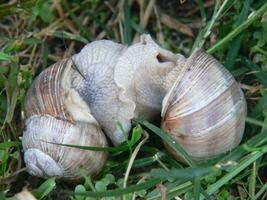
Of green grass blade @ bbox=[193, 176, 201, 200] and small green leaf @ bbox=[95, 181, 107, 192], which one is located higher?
green grass blade @ bbox=[193, 176, 201, 200]

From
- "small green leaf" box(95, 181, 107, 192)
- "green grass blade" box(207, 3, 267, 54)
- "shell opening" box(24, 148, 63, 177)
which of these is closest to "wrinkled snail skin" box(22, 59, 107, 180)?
"shell opening" box(24, 148, 63, 177)

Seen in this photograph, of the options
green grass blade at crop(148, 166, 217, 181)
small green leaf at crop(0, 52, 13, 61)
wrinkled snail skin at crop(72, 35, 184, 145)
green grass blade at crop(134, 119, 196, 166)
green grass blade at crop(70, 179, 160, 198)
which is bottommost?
green grass blade at crop(70, 179, 160, 198)

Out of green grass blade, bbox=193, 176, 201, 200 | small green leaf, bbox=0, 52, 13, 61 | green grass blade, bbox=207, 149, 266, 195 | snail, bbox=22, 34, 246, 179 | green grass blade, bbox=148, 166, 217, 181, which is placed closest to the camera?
green grass blade, bbox=148, 166, 217, 181

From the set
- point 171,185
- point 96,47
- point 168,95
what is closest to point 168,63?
point 168,95

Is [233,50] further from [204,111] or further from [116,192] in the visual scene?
[116,192]

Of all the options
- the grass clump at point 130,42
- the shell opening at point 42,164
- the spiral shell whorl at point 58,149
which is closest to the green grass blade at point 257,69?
the grass clump at point 130,42

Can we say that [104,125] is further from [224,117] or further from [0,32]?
[0,32]

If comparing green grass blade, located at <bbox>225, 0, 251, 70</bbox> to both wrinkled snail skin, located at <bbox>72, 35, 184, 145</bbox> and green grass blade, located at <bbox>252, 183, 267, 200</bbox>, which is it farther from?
green grass blade, located at <bbox>252, 183, 267, 200</bbox>

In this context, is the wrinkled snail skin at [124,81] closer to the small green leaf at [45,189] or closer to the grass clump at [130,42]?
the grass clump at [130,42]
